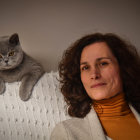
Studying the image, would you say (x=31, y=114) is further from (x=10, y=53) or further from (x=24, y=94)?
(x=10, y=53)

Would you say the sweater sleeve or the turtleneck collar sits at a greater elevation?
the turtleneck collar

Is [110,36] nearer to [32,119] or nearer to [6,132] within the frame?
[32,119]

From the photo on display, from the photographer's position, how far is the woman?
2.35 feet

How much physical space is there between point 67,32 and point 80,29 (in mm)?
106

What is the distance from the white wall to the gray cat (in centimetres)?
26

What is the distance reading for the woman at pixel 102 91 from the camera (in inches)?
28.2

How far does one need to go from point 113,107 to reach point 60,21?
833mm

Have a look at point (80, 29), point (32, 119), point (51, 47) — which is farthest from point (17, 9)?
point (32, 119)

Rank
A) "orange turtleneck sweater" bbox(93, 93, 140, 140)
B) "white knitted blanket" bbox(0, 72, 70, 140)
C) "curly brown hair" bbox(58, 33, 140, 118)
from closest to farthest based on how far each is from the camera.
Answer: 1. "orange turtleneck sweater" bbox(93, 93, 140, 140)
2. "curly brown hair" bbox(58, 33, 140, 118)
3. "white knitted blanket" bbox(0, 72, 70, 140)

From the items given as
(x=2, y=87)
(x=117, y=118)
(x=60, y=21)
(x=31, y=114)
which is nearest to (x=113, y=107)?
(x=117, y=118)

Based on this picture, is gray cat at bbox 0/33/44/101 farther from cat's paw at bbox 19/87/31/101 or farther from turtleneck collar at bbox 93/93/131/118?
turtleneck collar at bbox 93/93/131/118

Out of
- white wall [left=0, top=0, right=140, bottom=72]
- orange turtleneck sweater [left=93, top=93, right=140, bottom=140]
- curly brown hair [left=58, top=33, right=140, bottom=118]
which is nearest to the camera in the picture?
orange turtleneck sweater [left=93, top=93, right=140, bottom=140]

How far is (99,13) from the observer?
4.28 feet

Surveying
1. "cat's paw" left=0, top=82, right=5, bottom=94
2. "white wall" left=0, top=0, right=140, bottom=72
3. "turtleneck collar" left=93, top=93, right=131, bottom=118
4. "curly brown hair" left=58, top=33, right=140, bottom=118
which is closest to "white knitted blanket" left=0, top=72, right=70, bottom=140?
"cat's paw" left=0, top=82, right=5, bottom=94
